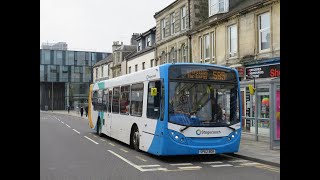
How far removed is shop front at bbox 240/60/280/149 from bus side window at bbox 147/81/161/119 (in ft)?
13.0

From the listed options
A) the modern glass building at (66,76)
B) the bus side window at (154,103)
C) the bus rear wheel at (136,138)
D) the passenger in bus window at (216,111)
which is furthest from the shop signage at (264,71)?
the modern glass building at (66,76)

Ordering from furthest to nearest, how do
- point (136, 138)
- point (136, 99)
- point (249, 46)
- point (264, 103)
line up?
1. point (249, 46)
2. point (264, 103)
3. point (136, 99)
4. point (136, 138)

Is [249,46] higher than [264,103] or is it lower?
higher

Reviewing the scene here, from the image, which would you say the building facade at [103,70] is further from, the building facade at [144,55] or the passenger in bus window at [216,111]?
the passenger in bus window at [216,111]

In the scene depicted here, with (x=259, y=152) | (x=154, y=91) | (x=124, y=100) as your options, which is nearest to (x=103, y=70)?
(x=124, y=100)

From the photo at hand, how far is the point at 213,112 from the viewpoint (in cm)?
1086

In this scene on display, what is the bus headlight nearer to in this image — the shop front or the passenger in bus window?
the passenger in bus window

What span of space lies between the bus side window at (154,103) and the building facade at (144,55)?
925 inches

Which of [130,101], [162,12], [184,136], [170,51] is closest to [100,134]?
[130,101]

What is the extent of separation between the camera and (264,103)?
15906 millimetres

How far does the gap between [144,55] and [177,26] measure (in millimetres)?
9051

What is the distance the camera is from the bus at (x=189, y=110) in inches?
411

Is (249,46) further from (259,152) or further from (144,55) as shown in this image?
(144,55)
